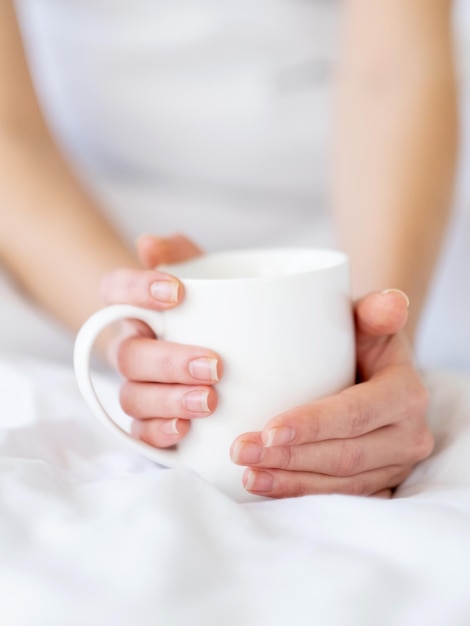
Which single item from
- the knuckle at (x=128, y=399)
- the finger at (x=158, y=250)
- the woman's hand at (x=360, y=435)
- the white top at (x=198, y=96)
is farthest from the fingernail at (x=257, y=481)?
the white top at (x=198, y=96)

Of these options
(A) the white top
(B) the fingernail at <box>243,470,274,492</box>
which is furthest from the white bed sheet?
(A) the white top

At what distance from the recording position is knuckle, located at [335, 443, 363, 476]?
21.8 inches

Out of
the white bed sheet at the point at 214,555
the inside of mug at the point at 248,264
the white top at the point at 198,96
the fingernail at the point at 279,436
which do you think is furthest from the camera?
the white top at the point at 198,96

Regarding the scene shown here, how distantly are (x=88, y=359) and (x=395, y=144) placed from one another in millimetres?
520

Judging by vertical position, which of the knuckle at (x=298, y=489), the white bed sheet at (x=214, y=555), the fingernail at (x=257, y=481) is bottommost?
the knuckle at (x=298, y=489)

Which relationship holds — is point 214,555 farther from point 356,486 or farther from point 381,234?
point 381,234

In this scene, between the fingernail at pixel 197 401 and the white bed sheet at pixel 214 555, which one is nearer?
the white bed sheet at pixel 214 555

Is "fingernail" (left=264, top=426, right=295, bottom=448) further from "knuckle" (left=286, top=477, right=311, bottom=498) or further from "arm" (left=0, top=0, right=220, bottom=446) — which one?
"arm" (left=0, top=0, right=220, bottom=446)

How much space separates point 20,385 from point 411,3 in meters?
0.66

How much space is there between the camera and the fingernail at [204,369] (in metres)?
0.52

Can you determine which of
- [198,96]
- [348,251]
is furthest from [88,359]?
[198,96]

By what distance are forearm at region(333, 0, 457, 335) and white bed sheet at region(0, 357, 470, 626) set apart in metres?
0.33

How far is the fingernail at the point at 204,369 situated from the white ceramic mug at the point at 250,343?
1 cm

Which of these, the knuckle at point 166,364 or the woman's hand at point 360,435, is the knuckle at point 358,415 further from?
the knuckle at point 166,364
